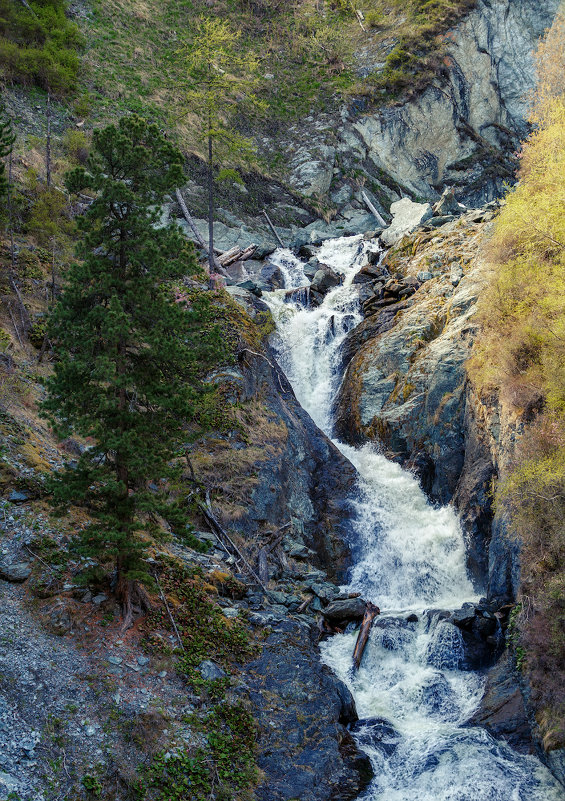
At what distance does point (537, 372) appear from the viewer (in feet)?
54.5

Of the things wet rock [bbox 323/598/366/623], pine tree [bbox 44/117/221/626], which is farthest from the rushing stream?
pine tree [bbox 44/117/221/626]

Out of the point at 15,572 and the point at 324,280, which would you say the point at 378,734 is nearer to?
the point at 15,572

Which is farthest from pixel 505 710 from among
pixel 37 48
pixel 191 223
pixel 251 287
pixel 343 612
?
pixel 37 48

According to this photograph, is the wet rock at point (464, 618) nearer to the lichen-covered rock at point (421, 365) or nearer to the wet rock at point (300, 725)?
the wet rock at point (300, 725)

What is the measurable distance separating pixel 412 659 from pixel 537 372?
892 centimetres

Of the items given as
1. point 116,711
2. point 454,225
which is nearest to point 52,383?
point 116,711

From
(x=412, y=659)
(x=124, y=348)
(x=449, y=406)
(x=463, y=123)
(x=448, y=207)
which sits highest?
(x=463, y=123)

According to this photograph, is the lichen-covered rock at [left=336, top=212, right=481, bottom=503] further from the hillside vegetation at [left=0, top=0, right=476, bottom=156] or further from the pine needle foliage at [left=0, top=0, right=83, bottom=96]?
the pine needle foliage at [left=0, top=0, right=83, bottom=96]

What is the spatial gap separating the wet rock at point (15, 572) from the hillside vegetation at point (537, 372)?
443 inches

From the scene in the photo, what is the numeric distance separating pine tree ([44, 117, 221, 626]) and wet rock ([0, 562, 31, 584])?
5.26 ft

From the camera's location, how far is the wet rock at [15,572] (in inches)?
439

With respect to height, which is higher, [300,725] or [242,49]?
[242,49]

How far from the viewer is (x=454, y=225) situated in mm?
29672

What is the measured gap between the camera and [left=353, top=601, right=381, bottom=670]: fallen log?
15.4 metres
